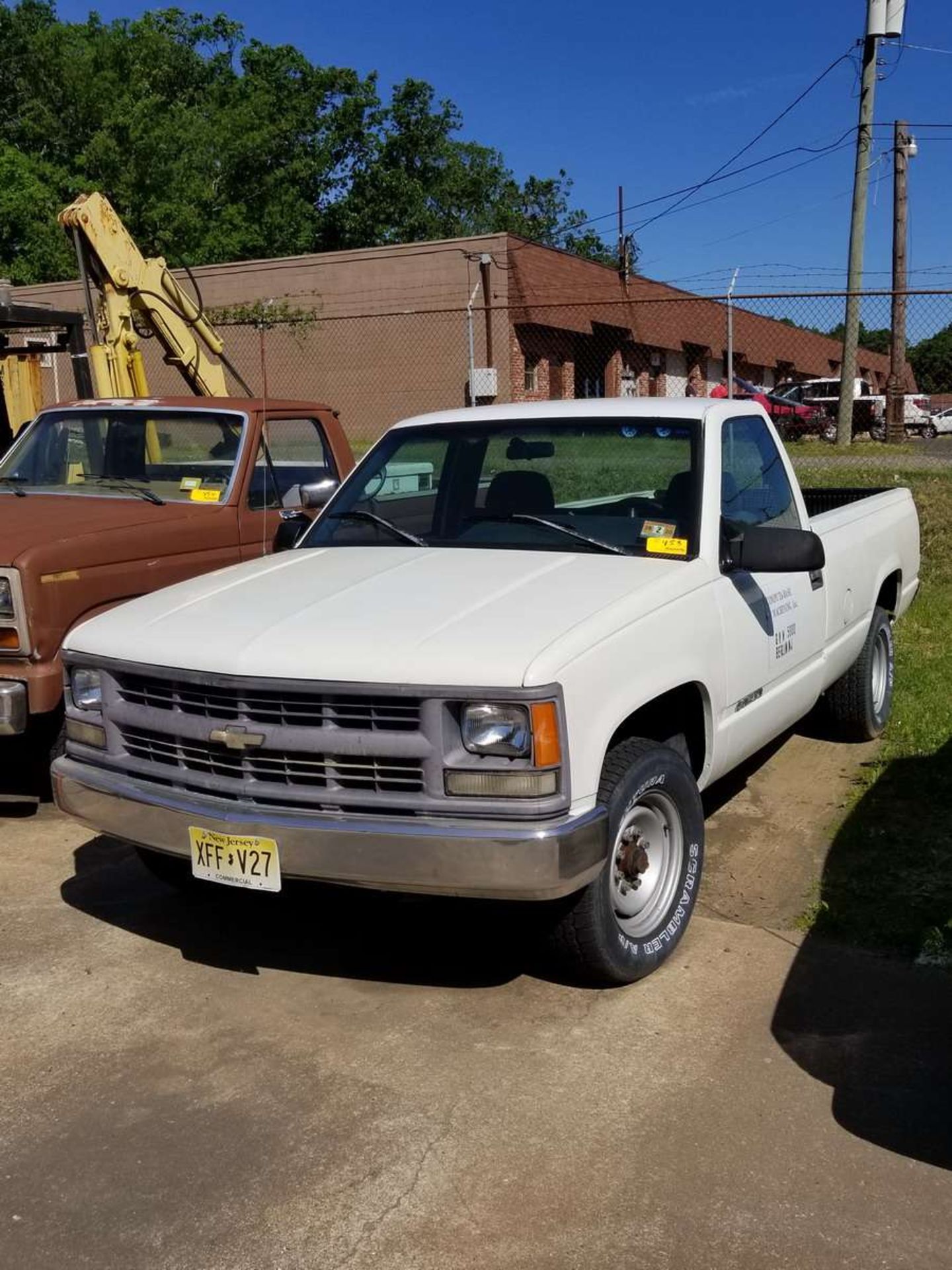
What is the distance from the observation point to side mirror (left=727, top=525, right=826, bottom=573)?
434 centimetres

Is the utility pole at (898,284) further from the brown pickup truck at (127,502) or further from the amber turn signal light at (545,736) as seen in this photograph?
the amber turn signal light at (545,736)

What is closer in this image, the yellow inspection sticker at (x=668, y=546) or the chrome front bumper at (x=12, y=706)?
the yellow inspection sticker at (x=668, y=546)

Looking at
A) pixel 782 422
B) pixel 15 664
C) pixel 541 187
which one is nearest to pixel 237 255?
pixel 782 422

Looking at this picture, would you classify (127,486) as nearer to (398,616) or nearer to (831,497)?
(398,616)

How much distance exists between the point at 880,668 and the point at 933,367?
235 ft

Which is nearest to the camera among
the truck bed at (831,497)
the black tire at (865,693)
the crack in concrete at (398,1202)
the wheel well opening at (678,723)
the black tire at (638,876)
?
the crack in concrete at (398,1202)

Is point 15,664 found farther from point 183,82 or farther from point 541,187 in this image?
point 541,187

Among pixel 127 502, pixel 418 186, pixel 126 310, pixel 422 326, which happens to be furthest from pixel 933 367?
pixel 127 502

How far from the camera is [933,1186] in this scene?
114 inches

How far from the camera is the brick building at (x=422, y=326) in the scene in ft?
92.6

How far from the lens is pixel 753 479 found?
5152 mm

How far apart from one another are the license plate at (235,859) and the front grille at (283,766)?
0.17 m

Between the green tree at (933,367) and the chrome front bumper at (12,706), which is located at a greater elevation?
the green tree at (933,367)

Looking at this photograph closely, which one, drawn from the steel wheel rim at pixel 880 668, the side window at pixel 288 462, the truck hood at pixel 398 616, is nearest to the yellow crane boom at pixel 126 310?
the side window at pixel 288 462
